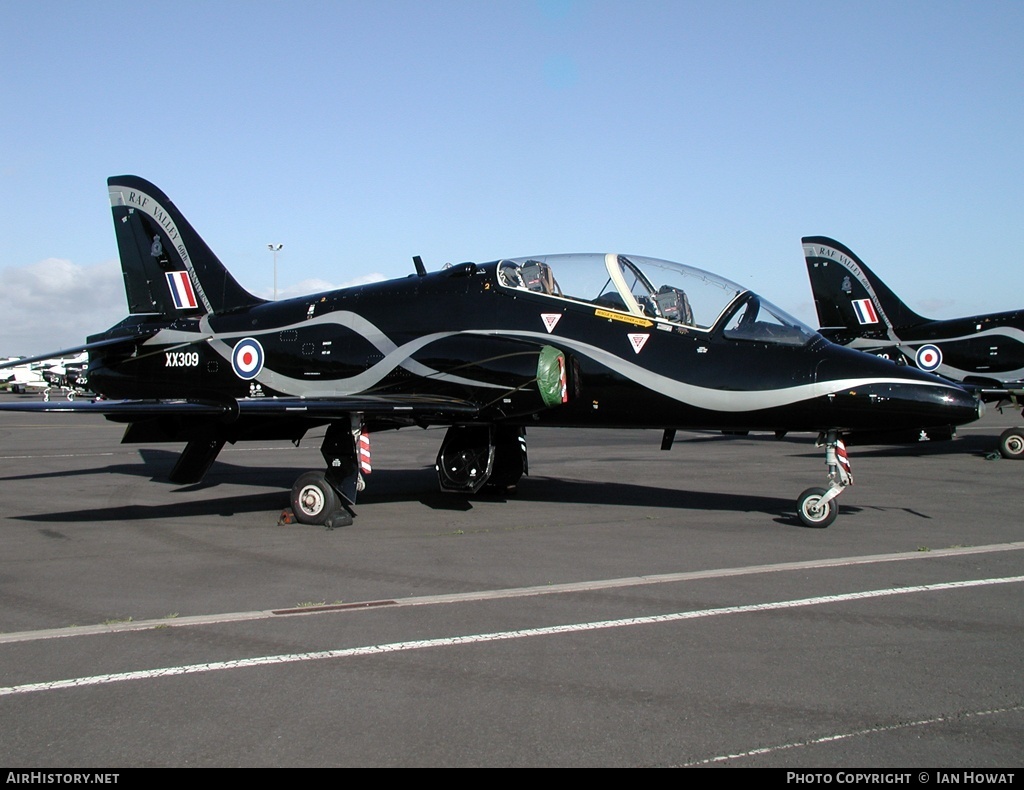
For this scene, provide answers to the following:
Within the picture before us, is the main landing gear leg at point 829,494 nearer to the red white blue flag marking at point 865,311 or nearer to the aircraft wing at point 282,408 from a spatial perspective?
the aircraft wing at point 282,408

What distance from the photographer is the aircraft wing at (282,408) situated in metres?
10.5

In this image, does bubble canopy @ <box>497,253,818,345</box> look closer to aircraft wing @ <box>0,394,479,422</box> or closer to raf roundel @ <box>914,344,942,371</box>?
aircraft wing @ <box>0,394,479,422</box>

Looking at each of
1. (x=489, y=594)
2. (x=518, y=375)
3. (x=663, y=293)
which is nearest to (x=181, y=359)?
(x=518, y=375)

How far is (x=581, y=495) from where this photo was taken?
1348 centimetres

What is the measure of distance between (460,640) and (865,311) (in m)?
21.9

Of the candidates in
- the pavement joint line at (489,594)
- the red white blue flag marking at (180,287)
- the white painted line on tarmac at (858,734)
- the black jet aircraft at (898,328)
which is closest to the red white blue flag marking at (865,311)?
the black jet aircraft at (898,328)

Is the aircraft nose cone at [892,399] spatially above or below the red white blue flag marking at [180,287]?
below

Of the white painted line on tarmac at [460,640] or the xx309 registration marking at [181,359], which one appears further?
the xx309 registration marking at [181,359]

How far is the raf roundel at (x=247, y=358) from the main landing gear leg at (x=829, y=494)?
7983 mm

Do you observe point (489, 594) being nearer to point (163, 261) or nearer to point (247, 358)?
point (247, 358)

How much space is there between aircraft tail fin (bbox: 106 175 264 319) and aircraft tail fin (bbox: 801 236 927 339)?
54.1 ft

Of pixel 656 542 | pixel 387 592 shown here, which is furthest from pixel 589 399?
pixel 387 592

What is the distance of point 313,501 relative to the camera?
11.0 metres
